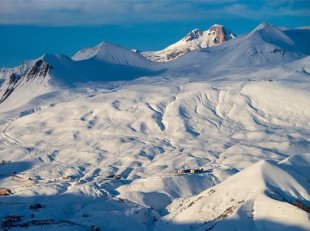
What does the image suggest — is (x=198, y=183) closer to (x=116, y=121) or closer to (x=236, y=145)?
(x=236, y=145)

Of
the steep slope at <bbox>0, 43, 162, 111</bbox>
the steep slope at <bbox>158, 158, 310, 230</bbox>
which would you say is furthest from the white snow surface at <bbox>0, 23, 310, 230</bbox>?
the steep slope at <bbox>0, 43, 162, 111</bbox>

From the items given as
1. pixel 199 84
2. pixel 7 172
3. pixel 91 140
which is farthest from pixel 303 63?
pixel 7 172

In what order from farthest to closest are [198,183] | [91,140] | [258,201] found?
[91,140] < [198,183] < [258,201]

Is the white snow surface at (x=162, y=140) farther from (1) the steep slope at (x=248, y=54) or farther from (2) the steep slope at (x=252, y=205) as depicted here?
(1) the steep slope at (x=248, y=54)

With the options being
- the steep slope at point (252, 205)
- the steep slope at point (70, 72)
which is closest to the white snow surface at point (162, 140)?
the steep slope at point (252, 205)

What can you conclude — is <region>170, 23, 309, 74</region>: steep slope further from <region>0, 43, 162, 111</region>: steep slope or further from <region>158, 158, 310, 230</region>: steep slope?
<region>158, 158, 310, 230</region>: steep slope

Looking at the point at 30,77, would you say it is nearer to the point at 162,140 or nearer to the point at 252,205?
the point at 162,140
